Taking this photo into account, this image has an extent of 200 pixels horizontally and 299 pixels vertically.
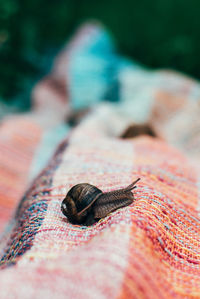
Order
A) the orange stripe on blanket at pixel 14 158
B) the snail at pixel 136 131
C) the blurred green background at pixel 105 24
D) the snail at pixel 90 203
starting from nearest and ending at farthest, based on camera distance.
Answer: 1. the snail at pixel 90 203
2. the orange stripe on blanket at pixel 14 158
3. the snail at pixel 136 131
4. the blurred green background at pixel 105 24

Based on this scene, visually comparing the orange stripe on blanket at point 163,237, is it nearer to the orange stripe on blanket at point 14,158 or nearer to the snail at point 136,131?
the snail at point 136,131

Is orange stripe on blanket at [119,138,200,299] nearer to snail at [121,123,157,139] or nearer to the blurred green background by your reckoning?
snail at [121,123,157,139]

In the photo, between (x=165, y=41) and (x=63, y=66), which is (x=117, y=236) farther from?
(x=165, y=41)

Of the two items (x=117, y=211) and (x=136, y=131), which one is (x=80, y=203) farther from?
(x=136, y=131)

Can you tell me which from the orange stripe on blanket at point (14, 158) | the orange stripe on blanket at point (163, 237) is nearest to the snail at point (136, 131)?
the orange stripe on blanket at point (163, 237)

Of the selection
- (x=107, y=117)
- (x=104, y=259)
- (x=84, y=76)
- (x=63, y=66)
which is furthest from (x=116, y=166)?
(x=63, y=66)
